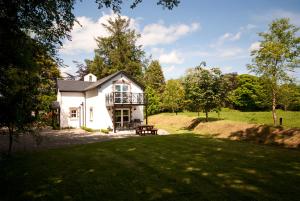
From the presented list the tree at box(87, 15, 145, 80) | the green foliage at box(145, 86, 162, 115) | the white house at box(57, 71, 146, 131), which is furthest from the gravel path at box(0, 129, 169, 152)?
the tree at box(87, 15, 145, 80)

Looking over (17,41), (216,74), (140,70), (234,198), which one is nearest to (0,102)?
(17,41)

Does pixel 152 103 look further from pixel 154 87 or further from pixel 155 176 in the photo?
pixel 155 176

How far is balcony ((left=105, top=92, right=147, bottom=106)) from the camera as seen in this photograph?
24.8 m

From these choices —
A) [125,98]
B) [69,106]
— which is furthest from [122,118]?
[69,106]

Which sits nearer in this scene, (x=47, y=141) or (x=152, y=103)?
(x=47, y=141)

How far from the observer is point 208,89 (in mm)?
21328

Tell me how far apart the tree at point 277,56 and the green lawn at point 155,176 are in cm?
933

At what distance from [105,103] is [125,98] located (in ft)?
7.79

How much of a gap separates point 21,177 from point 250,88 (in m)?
51.7

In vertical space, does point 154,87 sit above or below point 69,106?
above

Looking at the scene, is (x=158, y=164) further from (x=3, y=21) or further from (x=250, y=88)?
(x=250, y=88)

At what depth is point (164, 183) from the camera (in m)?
6.91

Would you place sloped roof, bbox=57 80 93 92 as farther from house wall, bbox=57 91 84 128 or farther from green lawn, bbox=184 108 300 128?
green lawn, bbox=184 108 300 128

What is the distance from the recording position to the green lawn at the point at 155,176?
20.1 ft
